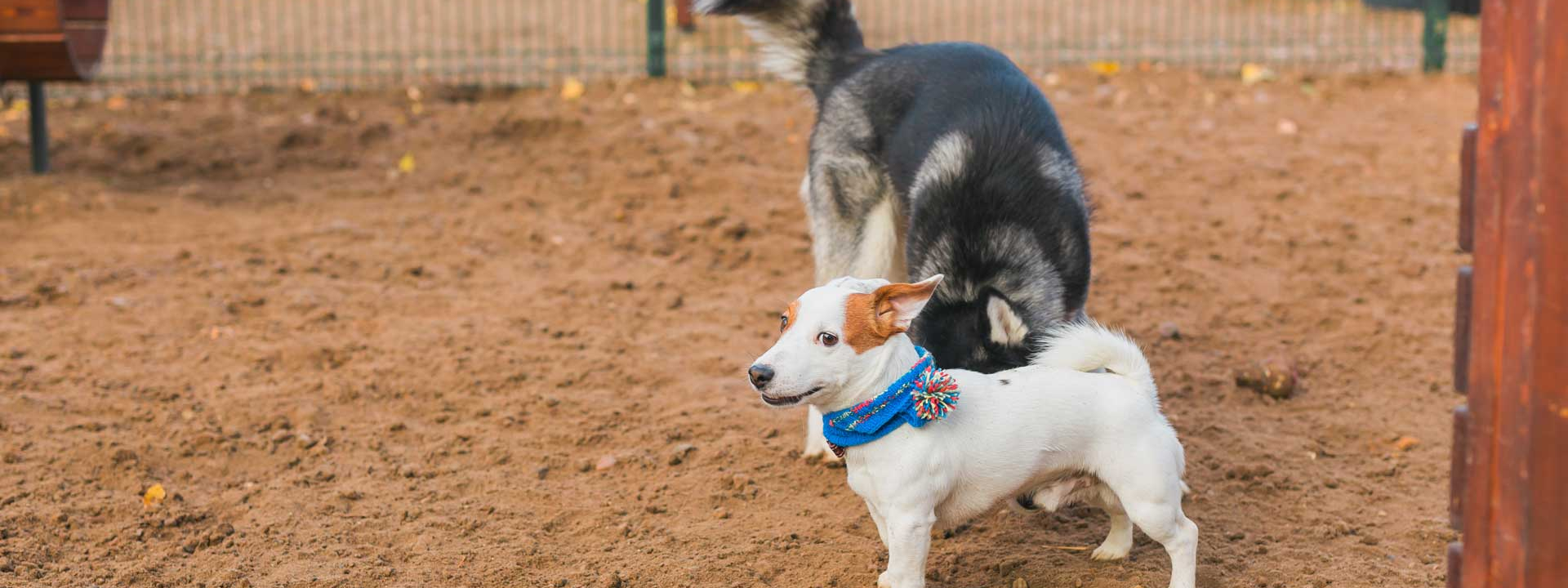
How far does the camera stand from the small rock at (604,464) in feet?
15.6

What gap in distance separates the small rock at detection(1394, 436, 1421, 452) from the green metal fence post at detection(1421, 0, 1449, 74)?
6.58 m

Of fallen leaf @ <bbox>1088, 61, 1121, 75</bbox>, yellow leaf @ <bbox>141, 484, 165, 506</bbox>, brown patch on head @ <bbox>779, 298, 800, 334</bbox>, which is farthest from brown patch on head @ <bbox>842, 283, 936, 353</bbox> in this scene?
fallen leaf @ <bbox>1088, 61, 1121, 75</bbox>

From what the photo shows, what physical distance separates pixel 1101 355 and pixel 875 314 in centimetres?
71

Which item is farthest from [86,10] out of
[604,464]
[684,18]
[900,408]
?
[900,408]

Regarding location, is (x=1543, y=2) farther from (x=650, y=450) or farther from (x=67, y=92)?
(x=67, y=92)

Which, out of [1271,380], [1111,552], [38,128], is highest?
[38,128]

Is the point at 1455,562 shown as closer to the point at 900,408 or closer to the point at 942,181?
the point at 900,408

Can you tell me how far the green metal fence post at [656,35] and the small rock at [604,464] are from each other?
617 centimetres

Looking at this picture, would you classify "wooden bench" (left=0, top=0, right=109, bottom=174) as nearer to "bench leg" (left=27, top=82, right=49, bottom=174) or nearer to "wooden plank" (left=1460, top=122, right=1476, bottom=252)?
→ "bench leg" (left=27, top=82, right=49, bottom=174)

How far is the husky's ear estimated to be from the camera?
12.6 feet

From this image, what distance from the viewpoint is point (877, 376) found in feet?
11.0

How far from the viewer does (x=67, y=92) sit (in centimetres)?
1002

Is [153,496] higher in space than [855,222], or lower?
lower

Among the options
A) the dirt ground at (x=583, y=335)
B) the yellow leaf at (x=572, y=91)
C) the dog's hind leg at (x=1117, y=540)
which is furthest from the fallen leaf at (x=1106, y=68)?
the dog's hind leg at (x=1117, y=540)
